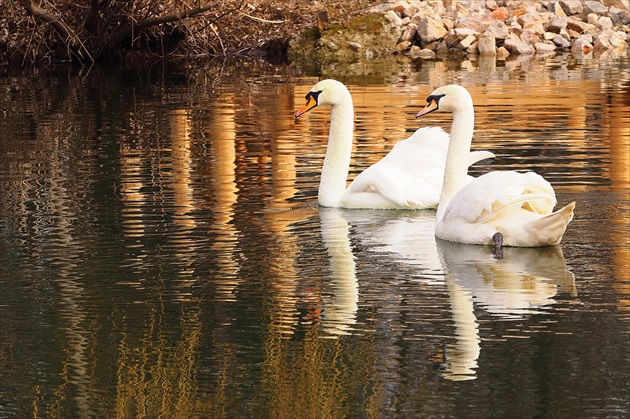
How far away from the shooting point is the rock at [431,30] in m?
29.2

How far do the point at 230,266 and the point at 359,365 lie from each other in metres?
2.32

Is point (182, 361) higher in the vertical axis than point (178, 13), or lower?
lower

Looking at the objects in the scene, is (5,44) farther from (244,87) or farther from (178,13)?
(244,87)

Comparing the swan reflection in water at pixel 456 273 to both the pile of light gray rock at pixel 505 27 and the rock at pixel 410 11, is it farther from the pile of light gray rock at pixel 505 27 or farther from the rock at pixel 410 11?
the rock at pixel 410 11

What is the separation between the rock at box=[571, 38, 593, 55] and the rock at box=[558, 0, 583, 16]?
5.91 ft

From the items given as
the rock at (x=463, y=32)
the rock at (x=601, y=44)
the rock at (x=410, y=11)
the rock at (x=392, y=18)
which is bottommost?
the rock at (x=601, y=44)

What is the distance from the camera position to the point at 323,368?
6.23m

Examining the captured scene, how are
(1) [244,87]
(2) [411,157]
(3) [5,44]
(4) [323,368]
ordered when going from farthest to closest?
1. (3) [5,44]
2. (1) [244,87]
3. (2) [411,157]
4. (4) [323,368]

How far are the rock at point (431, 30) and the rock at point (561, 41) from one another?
2.32m

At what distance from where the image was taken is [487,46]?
28.6 metres

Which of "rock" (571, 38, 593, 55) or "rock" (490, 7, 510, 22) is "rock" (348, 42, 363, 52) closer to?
"rock" (490, 7, 510, 22)

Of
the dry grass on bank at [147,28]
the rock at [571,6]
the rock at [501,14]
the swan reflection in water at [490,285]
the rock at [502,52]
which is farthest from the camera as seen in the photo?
the rock at [571,6]

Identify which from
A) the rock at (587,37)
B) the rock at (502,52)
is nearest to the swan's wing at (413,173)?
the rock at (502,52)

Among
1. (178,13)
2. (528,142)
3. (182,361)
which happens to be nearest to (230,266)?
(182,361)
